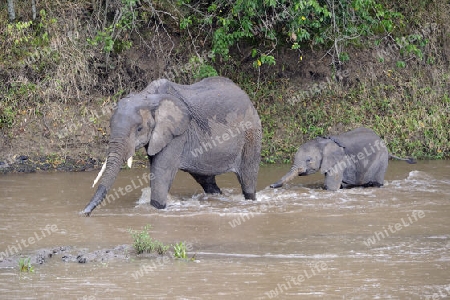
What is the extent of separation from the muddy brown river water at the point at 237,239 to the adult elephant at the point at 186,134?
41 cm

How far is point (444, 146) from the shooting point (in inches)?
677

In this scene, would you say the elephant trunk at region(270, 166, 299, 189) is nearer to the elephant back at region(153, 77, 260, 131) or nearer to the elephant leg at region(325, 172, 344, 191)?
the elephant leg at region(325, 172, 344, 191)

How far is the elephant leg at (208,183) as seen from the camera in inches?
523

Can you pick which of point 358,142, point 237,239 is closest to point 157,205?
point 237,239

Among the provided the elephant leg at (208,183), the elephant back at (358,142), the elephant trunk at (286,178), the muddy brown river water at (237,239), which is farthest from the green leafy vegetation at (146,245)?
the elephant back at (358,142)

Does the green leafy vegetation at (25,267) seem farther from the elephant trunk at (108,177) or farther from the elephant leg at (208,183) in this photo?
the elephant leg at (208,183)

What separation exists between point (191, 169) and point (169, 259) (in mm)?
3326

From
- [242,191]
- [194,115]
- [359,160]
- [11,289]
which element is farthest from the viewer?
[359,160]

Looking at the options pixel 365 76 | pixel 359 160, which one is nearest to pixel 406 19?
pixel 365 76

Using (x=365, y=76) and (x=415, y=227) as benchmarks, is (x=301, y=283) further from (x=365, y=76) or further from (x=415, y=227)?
(x=365, y=76)

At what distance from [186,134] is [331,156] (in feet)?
9.04

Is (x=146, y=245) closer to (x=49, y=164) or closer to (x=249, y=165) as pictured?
(x=249, y=165)

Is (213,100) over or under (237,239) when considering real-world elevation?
over

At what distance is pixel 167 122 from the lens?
12047mm
